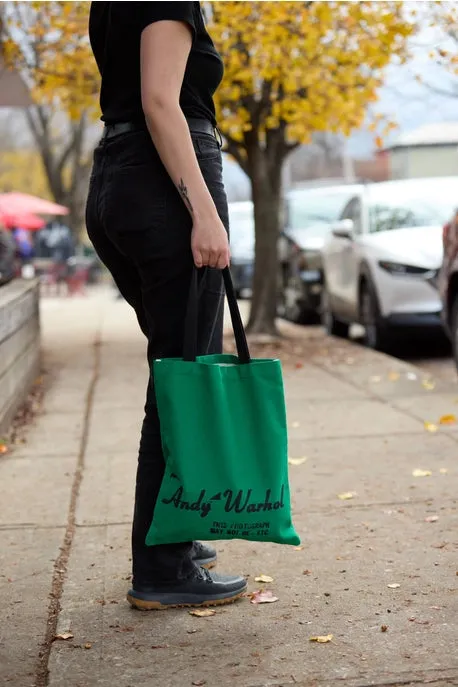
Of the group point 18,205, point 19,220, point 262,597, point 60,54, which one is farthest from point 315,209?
point 19,220

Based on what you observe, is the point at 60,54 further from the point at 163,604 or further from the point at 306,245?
the point at 163,604

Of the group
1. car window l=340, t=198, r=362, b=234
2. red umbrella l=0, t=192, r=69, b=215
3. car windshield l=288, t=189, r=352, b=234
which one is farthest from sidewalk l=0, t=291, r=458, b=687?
red umbrella l=0, t=192, r=69, b=215

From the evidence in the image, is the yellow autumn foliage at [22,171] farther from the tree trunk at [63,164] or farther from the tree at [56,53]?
the tree at [56,53]

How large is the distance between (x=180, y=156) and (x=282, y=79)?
8661 mm

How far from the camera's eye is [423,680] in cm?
312

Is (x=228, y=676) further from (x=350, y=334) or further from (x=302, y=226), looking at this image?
(x=302, y=226)

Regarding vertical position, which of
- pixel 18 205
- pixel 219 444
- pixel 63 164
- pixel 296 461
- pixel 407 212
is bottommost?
pixel 63 164

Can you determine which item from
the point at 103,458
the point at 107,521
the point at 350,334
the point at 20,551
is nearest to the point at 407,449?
the point at 103,458

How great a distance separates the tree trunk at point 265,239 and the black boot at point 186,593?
9.69m

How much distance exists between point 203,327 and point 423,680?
1.16 meters

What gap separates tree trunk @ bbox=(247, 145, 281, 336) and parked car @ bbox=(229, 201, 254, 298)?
9.22 meters

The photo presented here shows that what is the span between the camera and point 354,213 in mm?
12922

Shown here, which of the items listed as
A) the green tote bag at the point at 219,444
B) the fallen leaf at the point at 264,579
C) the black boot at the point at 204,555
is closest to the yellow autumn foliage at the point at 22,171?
the black boot at the point at 204,555

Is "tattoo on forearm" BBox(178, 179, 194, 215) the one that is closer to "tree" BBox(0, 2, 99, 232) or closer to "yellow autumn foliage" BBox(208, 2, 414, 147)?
"yellow autumn foliage" BBox(208, 2, 414, 147)
